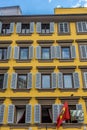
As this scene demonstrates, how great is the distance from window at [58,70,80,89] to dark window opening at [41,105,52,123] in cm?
215

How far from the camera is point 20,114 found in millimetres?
23812

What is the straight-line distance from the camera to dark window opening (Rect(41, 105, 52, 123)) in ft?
76.8

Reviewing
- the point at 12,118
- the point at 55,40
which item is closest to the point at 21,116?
the point at 12,118

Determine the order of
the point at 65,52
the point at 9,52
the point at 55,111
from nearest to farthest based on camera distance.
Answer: the point at 55,111
the point at 9,52
the point at 65,52

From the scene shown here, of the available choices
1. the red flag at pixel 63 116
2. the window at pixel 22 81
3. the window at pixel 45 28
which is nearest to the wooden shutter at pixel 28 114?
the window at pixel 22 81

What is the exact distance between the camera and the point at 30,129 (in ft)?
73.5

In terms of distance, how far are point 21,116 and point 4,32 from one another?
897cm

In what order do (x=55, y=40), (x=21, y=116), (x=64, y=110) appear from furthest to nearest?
1. (x=55, y=40)
2. (x=21, y=116)
3. (x=64, y=110)

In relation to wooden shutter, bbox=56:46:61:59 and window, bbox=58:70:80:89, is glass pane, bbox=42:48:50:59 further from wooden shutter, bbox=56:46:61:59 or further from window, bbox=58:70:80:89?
window, bbox=58:70:80:89

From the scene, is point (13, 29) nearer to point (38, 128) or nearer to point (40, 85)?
point (40, 85)

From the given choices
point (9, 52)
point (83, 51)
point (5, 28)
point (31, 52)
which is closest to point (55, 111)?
point (31, 52)

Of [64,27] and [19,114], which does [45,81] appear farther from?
[64,27]

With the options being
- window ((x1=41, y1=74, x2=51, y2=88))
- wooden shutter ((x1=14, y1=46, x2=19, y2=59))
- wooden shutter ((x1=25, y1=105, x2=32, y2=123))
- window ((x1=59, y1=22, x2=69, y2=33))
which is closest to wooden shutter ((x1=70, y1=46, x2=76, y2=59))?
window ((x1=59, y1=22, x2=69, y2=33))

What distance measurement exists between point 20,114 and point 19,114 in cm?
8
